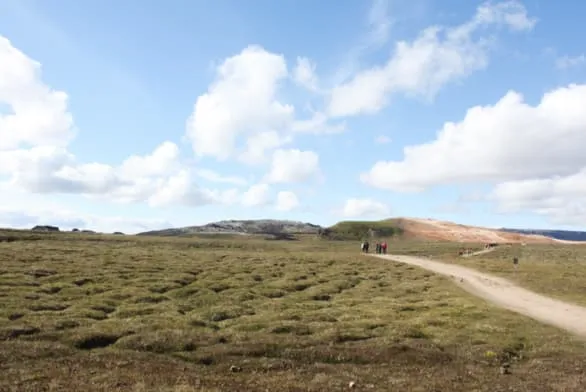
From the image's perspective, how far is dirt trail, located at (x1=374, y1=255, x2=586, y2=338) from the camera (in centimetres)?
3678

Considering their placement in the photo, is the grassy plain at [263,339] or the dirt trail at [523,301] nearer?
the grassy plain at [263,339]

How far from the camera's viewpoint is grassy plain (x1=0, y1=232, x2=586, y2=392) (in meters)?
21.9

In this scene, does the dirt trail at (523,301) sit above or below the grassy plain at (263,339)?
above

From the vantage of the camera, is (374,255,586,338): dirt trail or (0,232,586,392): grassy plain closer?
(0,232,586,392): grassy plain

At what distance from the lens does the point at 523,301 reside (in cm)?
4734

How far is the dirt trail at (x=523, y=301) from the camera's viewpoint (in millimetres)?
36781

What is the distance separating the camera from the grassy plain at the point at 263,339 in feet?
72.0

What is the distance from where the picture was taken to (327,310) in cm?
4184

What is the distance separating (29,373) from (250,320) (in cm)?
1615

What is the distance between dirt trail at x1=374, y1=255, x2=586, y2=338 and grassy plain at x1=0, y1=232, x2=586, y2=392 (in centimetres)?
229

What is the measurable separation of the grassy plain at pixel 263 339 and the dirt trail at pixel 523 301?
229 cm

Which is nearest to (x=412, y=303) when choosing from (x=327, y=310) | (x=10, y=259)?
(x=327, y=310)

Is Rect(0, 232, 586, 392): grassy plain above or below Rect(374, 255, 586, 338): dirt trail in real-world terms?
below

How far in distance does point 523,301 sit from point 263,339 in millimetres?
27726
